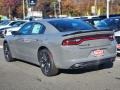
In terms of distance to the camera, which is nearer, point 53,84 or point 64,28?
point 53,84

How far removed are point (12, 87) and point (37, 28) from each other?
8.38ft

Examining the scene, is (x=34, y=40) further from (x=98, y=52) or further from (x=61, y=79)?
(x=98, y=52)

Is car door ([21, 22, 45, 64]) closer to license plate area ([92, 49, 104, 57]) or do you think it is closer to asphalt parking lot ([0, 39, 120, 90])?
asphalt parking lot ([0, 39, 120, 90])

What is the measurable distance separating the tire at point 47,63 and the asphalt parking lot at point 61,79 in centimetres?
14

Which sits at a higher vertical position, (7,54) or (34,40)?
(34,40)

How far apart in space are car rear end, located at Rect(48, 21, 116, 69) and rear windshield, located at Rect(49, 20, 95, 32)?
38 cm

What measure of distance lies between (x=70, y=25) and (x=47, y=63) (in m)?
1.25

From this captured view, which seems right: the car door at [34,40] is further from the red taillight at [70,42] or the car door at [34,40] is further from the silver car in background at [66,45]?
the red taillight at [70,42]

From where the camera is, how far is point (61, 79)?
895 centimetres

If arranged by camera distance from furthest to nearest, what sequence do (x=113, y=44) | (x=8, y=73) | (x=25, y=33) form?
1. (x=25, y=33)
2. (x=8, y=73)
3. (x=113, y=44)

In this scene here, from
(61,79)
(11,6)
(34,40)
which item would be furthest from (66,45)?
(11,6)

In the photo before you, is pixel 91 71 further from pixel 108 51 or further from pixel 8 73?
pixel 8 73

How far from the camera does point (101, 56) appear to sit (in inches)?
362

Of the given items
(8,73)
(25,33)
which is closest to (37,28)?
(25,33)
